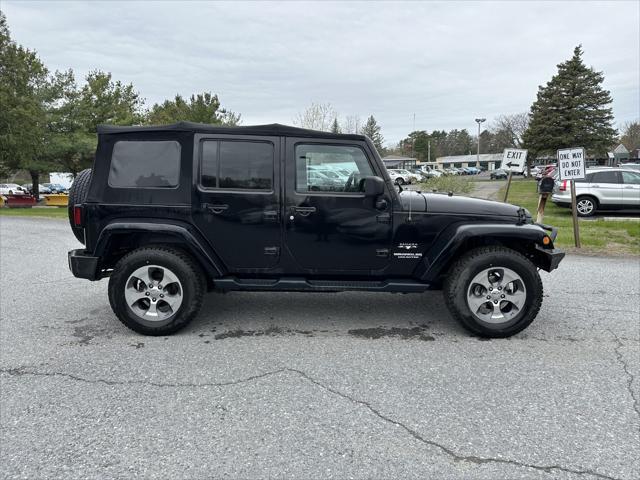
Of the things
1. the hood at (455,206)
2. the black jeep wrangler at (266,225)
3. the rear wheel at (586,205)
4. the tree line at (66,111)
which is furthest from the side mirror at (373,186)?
the tree line at (66,111)

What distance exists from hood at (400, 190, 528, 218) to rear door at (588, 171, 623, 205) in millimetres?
12266

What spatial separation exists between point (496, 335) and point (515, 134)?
3301 inches

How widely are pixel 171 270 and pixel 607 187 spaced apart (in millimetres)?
14925

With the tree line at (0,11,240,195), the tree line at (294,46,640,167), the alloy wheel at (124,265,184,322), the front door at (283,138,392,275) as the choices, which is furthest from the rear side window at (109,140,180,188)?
the tree line at (294,46,640,167)

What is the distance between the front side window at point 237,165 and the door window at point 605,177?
46.3ft

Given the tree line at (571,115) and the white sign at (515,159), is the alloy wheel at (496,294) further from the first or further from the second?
the tree line at (571,115)

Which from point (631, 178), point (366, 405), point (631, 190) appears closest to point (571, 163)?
point (631, 190)

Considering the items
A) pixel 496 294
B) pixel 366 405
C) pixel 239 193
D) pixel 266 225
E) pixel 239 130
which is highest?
pixel 239 130

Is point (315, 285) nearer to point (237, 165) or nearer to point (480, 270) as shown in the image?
point (237, 165)

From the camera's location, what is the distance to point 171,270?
13.0 ft

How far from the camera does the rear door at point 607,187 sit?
14.2m

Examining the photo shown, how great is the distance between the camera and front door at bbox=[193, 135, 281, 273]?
400 centimetres

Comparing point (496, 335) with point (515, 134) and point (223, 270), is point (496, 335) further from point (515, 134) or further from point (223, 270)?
point (515, 134)

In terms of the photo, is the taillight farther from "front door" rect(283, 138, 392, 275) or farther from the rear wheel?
the rear wheel
